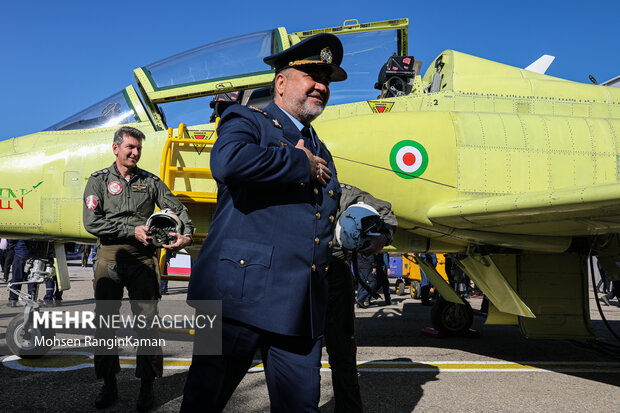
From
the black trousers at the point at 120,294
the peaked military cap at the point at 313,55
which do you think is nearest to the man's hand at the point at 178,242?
the black trousers at the point at 120,294

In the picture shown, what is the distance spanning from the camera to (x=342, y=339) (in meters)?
2.95

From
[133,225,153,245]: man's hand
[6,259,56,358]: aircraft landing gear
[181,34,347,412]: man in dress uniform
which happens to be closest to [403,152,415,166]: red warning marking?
[133,225,153,245]: man's hand

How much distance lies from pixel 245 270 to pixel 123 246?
2.03 meters

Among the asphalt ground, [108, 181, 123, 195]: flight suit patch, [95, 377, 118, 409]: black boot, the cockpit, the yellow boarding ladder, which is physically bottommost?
the asphalt ground

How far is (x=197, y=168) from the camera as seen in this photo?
435 centimetres

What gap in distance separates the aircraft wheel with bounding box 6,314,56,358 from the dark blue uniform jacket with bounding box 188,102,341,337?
3605mm

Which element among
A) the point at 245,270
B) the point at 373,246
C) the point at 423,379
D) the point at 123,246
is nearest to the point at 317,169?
the point at 245,270

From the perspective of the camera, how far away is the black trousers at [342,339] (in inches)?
112

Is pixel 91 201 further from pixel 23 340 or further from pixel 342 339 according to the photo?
pixel 23 340

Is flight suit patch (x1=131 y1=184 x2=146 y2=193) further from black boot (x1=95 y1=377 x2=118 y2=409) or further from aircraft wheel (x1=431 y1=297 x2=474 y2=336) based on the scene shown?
aircraft wheel (x1=431 y1=297 x2=474 y2=336)

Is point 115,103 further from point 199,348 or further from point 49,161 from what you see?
point 199,348

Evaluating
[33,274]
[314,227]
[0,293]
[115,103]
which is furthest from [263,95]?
[0,293]

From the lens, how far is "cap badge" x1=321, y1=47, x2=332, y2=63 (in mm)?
1843

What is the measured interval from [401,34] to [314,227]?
4.73 meters
